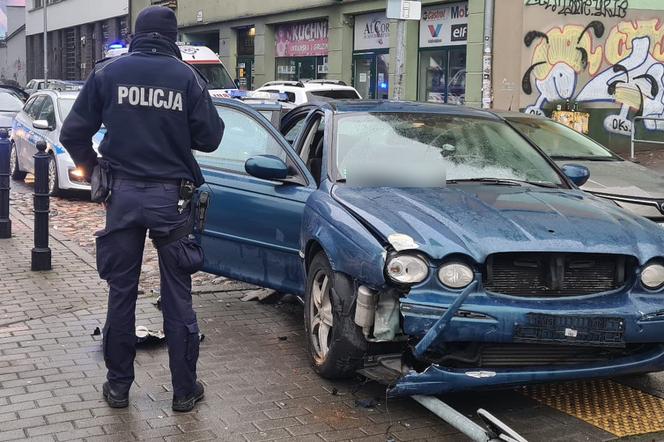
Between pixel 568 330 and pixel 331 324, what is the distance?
4.46 feet

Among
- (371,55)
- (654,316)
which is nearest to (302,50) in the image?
(371,55)

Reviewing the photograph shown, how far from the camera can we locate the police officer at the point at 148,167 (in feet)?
13.7

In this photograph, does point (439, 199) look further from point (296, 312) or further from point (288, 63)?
point (288, 63)

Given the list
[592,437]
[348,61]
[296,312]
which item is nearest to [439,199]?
[592,437]

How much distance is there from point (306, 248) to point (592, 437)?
6.51 ft

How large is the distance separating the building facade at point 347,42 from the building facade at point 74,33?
882cm

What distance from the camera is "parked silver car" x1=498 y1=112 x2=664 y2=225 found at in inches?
290

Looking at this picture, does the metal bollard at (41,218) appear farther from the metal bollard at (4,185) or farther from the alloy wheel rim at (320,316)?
the alloy wheel rim at (320,316)

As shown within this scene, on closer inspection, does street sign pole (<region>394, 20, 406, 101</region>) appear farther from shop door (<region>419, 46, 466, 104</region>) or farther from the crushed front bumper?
the crushed front bumper

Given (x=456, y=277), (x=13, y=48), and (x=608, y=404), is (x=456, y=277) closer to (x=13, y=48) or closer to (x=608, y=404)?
(x=608, y=404)

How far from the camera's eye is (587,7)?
62.0ft

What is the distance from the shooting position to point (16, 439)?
13.1 feet

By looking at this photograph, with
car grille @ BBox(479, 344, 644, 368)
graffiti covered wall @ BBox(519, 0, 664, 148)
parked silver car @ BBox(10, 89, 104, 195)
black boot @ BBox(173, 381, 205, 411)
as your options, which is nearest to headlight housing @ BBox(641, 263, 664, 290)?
car grille @ BBox(479, 344, 644, 368)

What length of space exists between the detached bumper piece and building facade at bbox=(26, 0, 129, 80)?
36.8m
